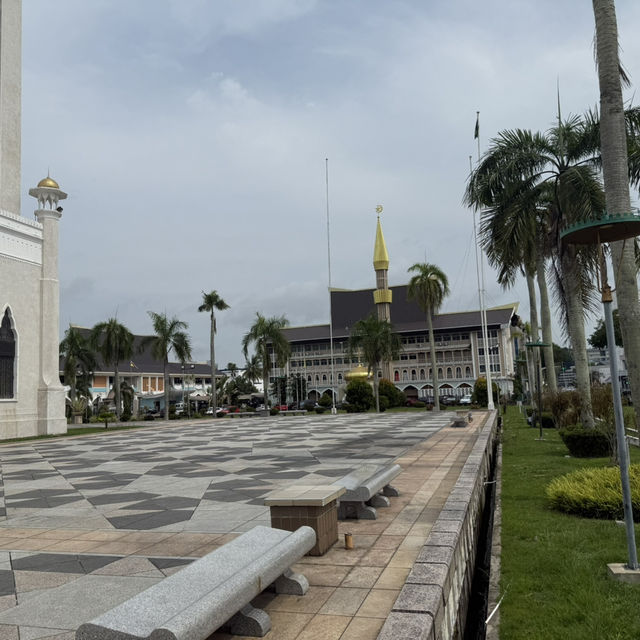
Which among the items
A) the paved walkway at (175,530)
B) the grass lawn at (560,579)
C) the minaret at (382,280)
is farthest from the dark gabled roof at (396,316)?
the grass lawn at (560,579)

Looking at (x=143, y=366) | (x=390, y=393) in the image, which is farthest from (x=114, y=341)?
(x=143, y=366)

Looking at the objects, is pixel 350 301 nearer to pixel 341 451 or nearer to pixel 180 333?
pixel 180 333

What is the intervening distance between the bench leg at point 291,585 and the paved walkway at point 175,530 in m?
0.07

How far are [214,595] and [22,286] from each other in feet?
95.9

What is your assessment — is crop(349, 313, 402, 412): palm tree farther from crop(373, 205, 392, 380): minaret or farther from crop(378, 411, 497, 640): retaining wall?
crop(378, 411, 497, 640): retaining wall

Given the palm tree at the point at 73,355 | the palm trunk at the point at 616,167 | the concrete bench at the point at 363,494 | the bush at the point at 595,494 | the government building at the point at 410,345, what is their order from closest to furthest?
the concrete bench at the point at 363,494 → the bush at the point at 595,494 → the palm trunk at the point at 616,167 → the palm tree at the point at 73,355 → the government building at the point at 410,345

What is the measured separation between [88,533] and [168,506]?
5.12ft

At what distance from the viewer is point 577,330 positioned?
1598 centimetres

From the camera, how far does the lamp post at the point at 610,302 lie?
5363mm

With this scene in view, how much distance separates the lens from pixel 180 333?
48.7 meters

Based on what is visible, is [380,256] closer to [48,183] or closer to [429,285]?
[429,285]

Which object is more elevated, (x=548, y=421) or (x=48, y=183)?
(x=48, y=183)

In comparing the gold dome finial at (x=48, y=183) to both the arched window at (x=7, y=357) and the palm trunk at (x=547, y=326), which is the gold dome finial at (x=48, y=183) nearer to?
the arched window at (x=7, y=357)

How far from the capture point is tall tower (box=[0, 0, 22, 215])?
28.5 metres
